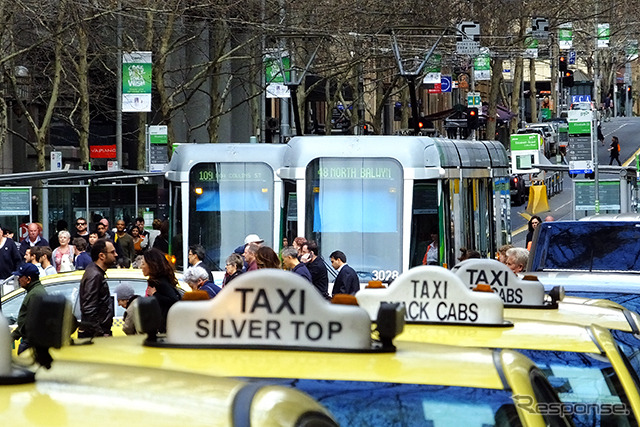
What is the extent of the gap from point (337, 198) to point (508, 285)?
13.3m

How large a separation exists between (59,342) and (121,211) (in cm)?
2926

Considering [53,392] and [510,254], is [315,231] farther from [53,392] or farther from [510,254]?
[53,392]

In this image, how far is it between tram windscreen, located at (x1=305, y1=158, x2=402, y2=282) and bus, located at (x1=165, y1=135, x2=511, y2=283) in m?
0.01

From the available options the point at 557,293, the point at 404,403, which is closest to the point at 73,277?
the point at 557,293

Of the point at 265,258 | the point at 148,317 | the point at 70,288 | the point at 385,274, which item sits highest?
the point at 148,317

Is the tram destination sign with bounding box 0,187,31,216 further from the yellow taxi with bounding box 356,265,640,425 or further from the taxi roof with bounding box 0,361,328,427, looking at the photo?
the taxi roof with bounding box 0,361,328,427

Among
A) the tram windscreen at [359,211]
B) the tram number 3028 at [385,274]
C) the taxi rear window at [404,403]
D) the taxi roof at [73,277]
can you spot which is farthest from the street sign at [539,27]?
the taxi rear window at [404,403]

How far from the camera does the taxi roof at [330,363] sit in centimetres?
370

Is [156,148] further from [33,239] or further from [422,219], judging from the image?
[422,219]

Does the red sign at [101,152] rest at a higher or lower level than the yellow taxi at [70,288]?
higher

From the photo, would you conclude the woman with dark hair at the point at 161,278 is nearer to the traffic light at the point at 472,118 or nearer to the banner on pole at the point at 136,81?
the banner on pole at the point at 136,81

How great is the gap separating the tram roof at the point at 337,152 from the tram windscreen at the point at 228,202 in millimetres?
177

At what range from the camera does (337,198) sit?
65.5ft

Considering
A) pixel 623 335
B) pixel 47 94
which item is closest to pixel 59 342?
pixel 623 335
